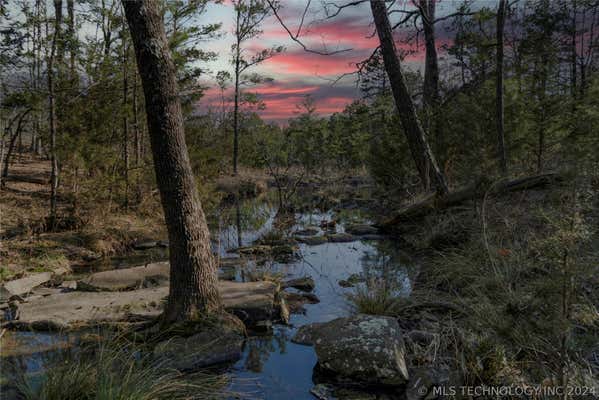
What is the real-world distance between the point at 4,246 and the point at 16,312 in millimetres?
3204

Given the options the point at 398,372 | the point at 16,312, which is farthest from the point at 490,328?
the point at 16,312

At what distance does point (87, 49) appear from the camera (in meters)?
9.35

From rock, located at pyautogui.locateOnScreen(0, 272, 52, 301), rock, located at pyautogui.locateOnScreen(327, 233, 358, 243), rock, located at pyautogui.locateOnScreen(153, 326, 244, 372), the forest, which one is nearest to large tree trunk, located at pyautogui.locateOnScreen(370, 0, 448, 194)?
the forest

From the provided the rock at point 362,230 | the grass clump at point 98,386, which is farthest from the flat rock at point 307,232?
the grass clump at point 98,386

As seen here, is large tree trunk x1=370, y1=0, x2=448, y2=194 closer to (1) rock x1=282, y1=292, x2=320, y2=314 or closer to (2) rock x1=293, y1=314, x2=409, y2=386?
(1) rock x1=282, y1=292, x2=320, y2=314

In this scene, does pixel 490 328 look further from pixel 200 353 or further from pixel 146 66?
pixel 146 66

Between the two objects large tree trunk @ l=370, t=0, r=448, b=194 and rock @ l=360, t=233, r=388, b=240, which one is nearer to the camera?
large tree trunk @ l=370, t=0, r=448, b=194

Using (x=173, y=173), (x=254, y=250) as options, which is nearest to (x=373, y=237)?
(x=254, y=250)

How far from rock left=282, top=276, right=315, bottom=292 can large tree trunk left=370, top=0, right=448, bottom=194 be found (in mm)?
3890

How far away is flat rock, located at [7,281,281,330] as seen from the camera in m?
4.63

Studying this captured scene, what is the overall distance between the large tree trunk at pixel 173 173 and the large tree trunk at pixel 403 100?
5.72m

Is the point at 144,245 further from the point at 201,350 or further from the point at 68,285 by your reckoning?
the point at 201,350

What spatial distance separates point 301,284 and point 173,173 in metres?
3.35

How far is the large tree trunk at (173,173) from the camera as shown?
3.56 m
